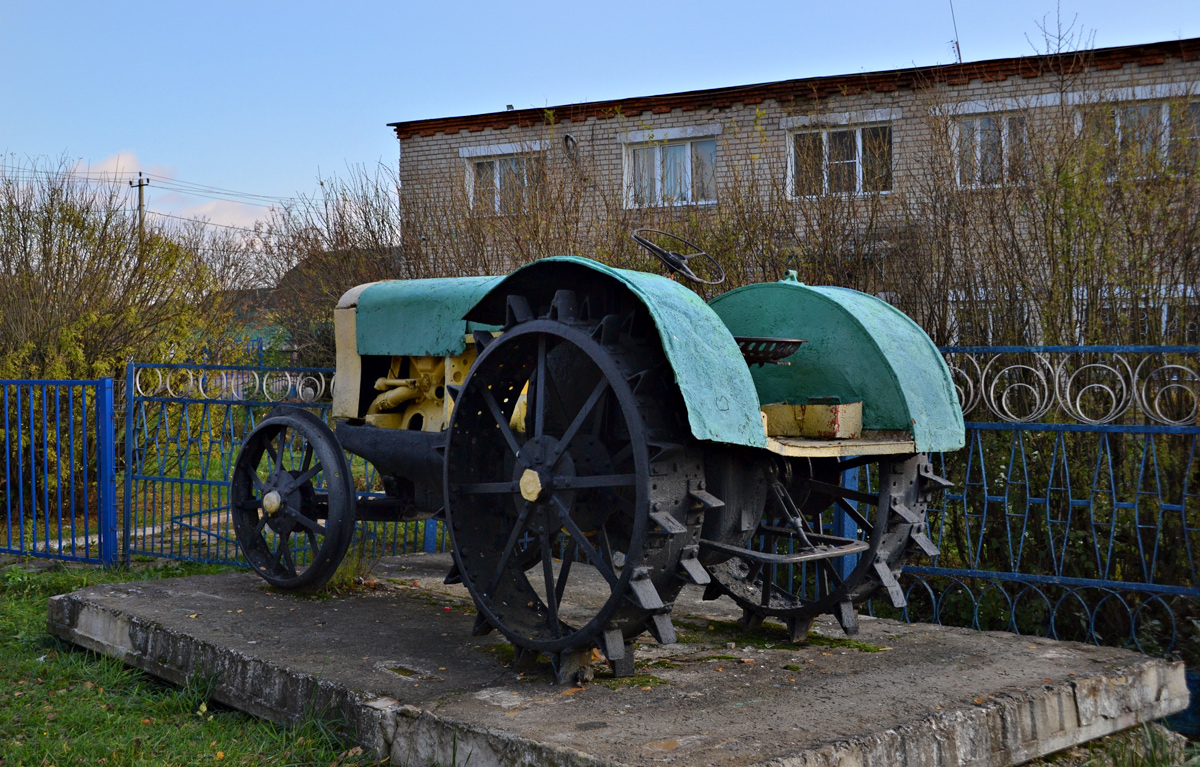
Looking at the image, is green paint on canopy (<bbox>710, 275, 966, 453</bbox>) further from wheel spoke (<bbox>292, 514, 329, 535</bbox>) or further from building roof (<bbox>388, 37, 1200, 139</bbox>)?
building roof (<bbox>388, 37, 1200, 139</bbox>)

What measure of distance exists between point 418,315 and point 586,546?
186 centimetres

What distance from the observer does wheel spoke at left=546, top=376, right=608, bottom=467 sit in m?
3.43

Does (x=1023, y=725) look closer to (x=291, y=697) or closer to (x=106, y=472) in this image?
(x=291, y=697)

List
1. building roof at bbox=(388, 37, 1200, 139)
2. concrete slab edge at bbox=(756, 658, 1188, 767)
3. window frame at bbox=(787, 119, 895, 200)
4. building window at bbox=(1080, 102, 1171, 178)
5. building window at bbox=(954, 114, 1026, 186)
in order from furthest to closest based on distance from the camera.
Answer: building roof at bbox=(388, 37, 1200, 139), window frame at bbox=(787, 119, 895, 200), building window at bbox=(954, 114, 1026, 186), building window at bbox=(1080, 102, 1171, 178), concrete slab edge at bbox=(756, 658, 1188, 767)

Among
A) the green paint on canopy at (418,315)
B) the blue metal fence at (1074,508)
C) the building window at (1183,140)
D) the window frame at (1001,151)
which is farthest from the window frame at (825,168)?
the green paint on canopy at (418,315)

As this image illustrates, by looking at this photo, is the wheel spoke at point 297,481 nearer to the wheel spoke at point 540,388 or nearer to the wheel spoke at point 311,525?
the wheel spoke at point 311,525

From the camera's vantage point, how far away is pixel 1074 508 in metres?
5.40

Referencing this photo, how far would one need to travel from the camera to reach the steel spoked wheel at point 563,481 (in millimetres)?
3248

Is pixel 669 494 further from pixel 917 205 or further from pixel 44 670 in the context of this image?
pixel 917 205

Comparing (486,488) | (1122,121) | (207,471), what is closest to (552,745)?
(486,488)

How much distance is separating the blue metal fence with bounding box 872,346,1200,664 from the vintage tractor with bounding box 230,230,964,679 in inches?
34.2

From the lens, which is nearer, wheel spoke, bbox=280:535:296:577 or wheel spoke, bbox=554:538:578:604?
wheel spoke, bbox=554:538:578:604

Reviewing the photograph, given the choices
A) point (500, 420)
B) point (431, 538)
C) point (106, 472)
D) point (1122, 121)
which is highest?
point (1122, 121)

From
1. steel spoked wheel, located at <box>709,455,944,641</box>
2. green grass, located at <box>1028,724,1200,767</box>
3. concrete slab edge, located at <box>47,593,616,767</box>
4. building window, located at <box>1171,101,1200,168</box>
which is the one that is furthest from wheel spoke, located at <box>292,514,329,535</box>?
building window, located at <box>1171,101,1200,168</box>
